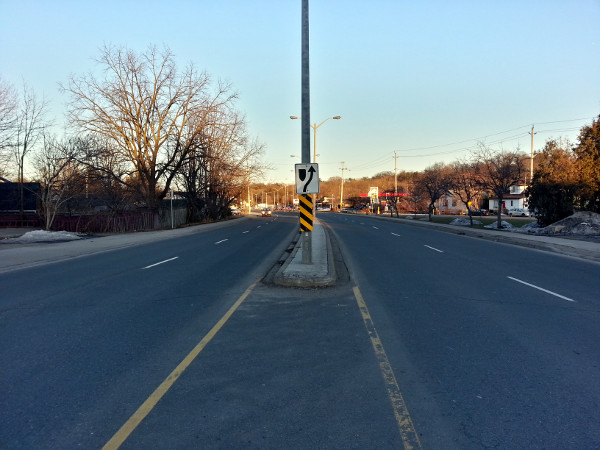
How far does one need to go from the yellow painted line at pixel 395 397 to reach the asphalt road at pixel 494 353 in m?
0.07

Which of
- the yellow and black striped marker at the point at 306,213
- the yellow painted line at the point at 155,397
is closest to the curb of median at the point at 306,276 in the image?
the yellow and black striped marker at the point at 306,213

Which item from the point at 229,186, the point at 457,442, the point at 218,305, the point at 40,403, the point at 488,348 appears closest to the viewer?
the point at 457,442

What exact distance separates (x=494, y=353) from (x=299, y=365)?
98.4 inches

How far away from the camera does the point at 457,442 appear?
3369 mm

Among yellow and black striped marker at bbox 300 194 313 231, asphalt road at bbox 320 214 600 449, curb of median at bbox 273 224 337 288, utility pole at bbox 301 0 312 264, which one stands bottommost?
asphalt road at bbox 320 214 600 449

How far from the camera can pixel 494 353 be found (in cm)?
533

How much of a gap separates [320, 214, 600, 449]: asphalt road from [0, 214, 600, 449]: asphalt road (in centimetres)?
2

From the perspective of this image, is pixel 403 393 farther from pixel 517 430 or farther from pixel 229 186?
pixel 229 186

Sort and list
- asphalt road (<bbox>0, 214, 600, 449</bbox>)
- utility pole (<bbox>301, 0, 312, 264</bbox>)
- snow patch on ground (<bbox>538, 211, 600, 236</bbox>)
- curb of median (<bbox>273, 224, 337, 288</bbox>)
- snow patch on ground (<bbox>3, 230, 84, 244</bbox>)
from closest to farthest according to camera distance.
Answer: asphalt road (<bbox>0, 214, 600, 449</bbox>), curb of median (<bbox>273, 224, 337, 288</bbox>), utility pole (<bbox>301, 0, 312, 264</bbox>), snow patch on ground (<bbox>3, 230, 84, 244</bbox>), snow patch on ground (<bbox>538, 211, 600, 236</bbox>)

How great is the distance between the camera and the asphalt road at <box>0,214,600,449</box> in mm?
3518

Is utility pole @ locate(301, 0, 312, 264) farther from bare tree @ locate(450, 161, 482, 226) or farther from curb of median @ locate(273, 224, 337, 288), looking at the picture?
bare tree @ locate(450, 161, 482, 226)

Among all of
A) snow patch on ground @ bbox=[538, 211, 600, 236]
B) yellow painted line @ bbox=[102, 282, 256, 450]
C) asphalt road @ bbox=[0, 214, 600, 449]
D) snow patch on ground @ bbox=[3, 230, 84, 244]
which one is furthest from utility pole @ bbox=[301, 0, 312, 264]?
snow patch on ground @ bbox=[538, 211, 600, 236]

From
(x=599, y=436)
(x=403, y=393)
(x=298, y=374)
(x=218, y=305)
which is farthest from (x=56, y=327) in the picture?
(x=599, y=436)

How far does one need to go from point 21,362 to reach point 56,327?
1468mm
